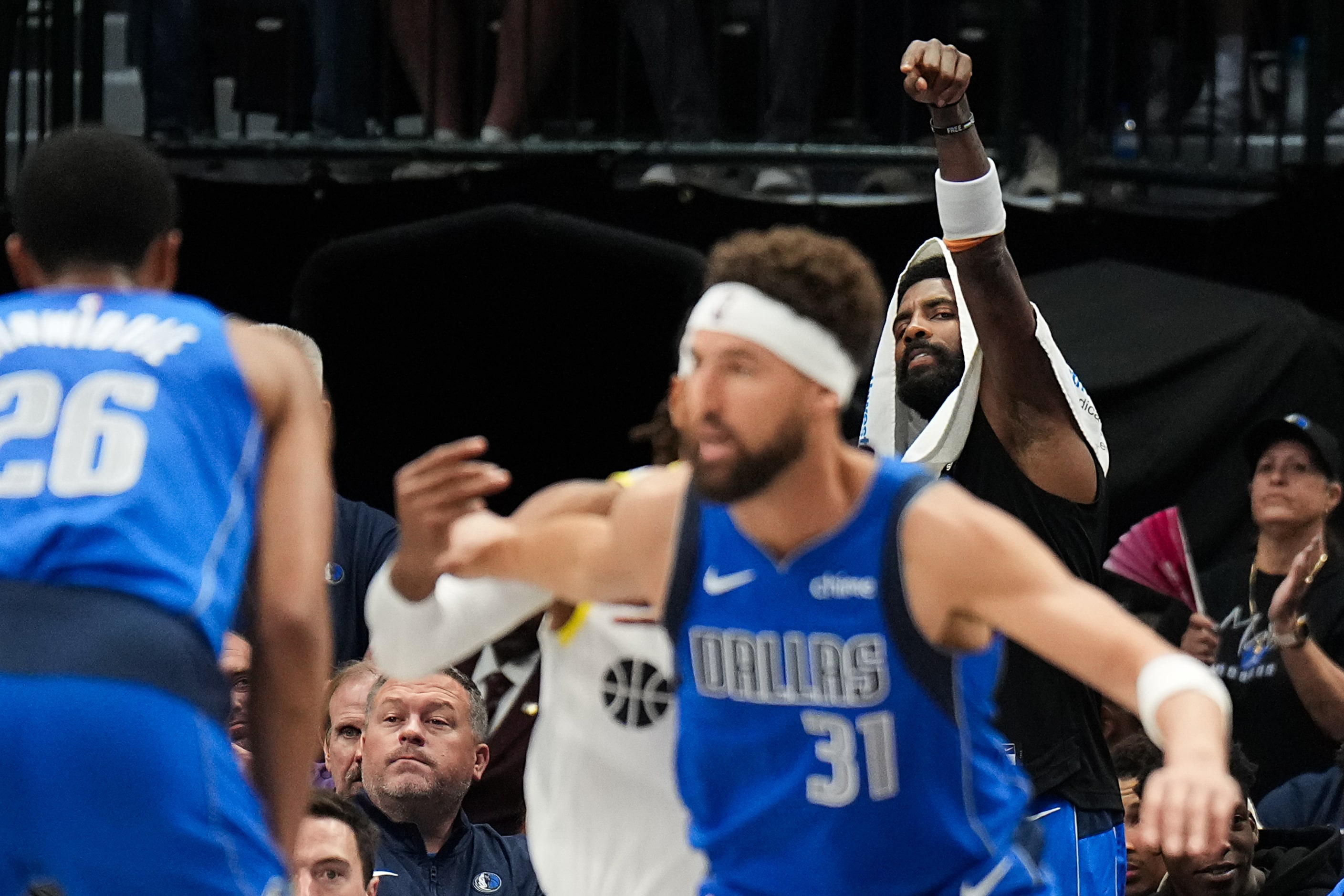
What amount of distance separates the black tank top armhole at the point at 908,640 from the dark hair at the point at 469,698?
2512 mm

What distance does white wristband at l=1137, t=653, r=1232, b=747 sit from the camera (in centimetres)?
293

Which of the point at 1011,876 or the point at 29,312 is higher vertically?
the point at 29,312

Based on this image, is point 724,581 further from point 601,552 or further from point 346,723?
point 346,723

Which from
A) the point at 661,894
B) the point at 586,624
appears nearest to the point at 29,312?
the point at 586,624

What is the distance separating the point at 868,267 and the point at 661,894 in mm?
1252

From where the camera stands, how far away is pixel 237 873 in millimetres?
2926

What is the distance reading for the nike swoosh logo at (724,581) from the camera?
3350mm

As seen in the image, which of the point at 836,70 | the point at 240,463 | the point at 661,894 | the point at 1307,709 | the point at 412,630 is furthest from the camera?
the point at 836,70

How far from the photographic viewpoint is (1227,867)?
18.8 ft

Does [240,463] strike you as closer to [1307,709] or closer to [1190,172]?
[1307,709]

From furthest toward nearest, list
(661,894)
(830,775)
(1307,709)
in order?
(1307,709) → (661,894) → (830,775)

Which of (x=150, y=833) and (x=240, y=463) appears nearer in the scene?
(x=150, y=833)

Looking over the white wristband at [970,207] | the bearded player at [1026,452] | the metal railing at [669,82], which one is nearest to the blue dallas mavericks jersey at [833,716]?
the bearded player at [1026,452]

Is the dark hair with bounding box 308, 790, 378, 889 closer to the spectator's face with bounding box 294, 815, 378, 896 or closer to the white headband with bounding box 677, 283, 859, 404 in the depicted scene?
the spectator's face with bounding box 294, 815, 378, 896
